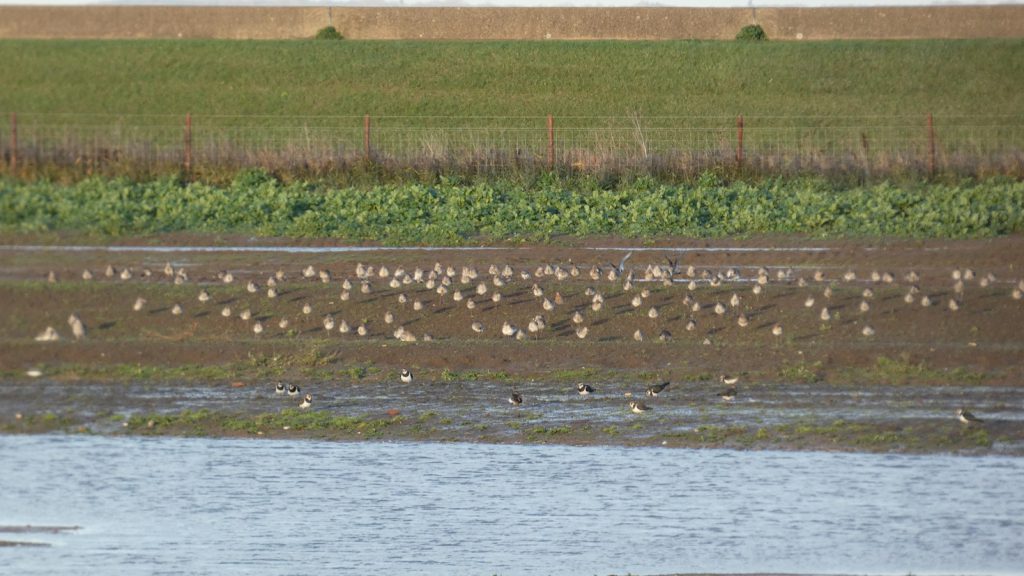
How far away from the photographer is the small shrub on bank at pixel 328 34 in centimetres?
5538

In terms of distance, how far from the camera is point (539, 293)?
16.9 m

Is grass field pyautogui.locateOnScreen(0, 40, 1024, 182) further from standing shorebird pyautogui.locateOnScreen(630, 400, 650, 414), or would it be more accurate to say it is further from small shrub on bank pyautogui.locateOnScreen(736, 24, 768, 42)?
standing shorebird pyautogui.locateOnScreen(630, 400, 650, 414)

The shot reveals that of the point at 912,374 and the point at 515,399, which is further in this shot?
the point at 912,374

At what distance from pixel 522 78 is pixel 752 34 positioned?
35.2 feet

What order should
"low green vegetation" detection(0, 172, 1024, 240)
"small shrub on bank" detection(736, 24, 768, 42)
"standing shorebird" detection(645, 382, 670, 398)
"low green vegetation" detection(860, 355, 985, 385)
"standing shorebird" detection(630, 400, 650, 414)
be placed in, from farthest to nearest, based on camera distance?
1. "small shrub on bank" detection(736, 24, 768, 42)
2. "low green vegetation" detection(0, 172, 1024, 240)
3. "low green vegetation" detection(860, 355, 985, 385)
4. "standing shorebird" detection(645, 382, 670, 398)
5. "standing shorebird" detection(630, 400, 650, 414)

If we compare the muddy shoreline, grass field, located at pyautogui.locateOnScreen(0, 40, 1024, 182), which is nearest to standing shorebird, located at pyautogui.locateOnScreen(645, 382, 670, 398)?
the muddy shoreline

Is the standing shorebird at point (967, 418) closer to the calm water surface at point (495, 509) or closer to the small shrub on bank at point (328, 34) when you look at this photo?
the calm water surface at point (495, 509)

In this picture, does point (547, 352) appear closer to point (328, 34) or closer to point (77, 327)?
point (77, 327)

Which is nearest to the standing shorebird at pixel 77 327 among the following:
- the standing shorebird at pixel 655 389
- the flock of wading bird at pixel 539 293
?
the flock of wading bird at pixel 539 293

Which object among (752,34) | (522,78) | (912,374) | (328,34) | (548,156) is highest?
(328,34)

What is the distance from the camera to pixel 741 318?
15.7m

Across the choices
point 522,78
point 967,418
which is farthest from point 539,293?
point 522,78

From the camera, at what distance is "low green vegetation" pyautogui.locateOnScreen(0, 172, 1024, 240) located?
20.9 meters

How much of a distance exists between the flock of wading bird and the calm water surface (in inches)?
148
